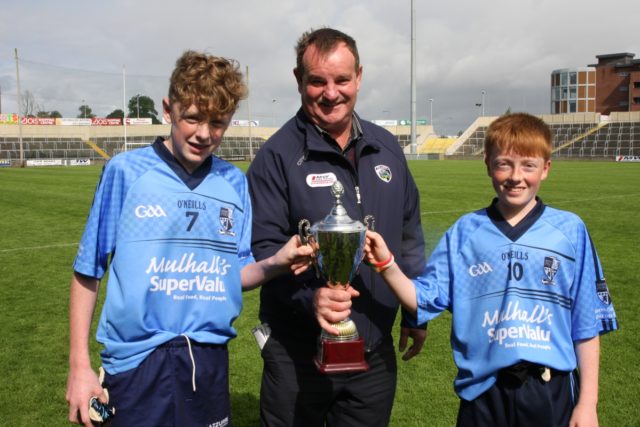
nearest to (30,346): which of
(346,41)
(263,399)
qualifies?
(263,399)

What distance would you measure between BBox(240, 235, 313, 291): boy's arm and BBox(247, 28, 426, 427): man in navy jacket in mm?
109

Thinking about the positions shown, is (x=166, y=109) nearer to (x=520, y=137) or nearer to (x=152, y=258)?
(x=152, y=258)

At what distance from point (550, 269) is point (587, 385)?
402 mm

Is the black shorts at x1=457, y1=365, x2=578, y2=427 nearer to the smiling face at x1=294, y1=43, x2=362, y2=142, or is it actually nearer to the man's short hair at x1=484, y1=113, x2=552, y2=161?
the man's short hair at x1=484, y1=113, x2=552, y2=161

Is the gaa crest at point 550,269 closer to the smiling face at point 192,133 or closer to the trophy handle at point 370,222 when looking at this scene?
→ the trophy handle at point 370,222

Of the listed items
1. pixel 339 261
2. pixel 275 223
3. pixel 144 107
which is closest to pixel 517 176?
pixel 339 261

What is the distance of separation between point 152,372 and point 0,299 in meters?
5.33

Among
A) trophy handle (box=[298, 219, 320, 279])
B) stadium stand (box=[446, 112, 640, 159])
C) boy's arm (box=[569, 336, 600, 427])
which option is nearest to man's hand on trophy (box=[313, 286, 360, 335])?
trophy handle (box=[298, 219, 320, 279])

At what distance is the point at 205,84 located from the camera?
1979mm

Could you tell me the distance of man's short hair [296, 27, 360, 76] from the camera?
234 cm

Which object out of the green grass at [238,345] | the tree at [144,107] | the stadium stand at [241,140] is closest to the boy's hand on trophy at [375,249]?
the green grass at [238,345]

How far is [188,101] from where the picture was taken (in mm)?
1985

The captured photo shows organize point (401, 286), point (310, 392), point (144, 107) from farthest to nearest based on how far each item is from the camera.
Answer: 1. point (144, 107)
2. point (310, 392)
3. point (401, 286)

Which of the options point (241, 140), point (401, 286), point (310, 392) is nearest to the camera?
point (401, 286)
